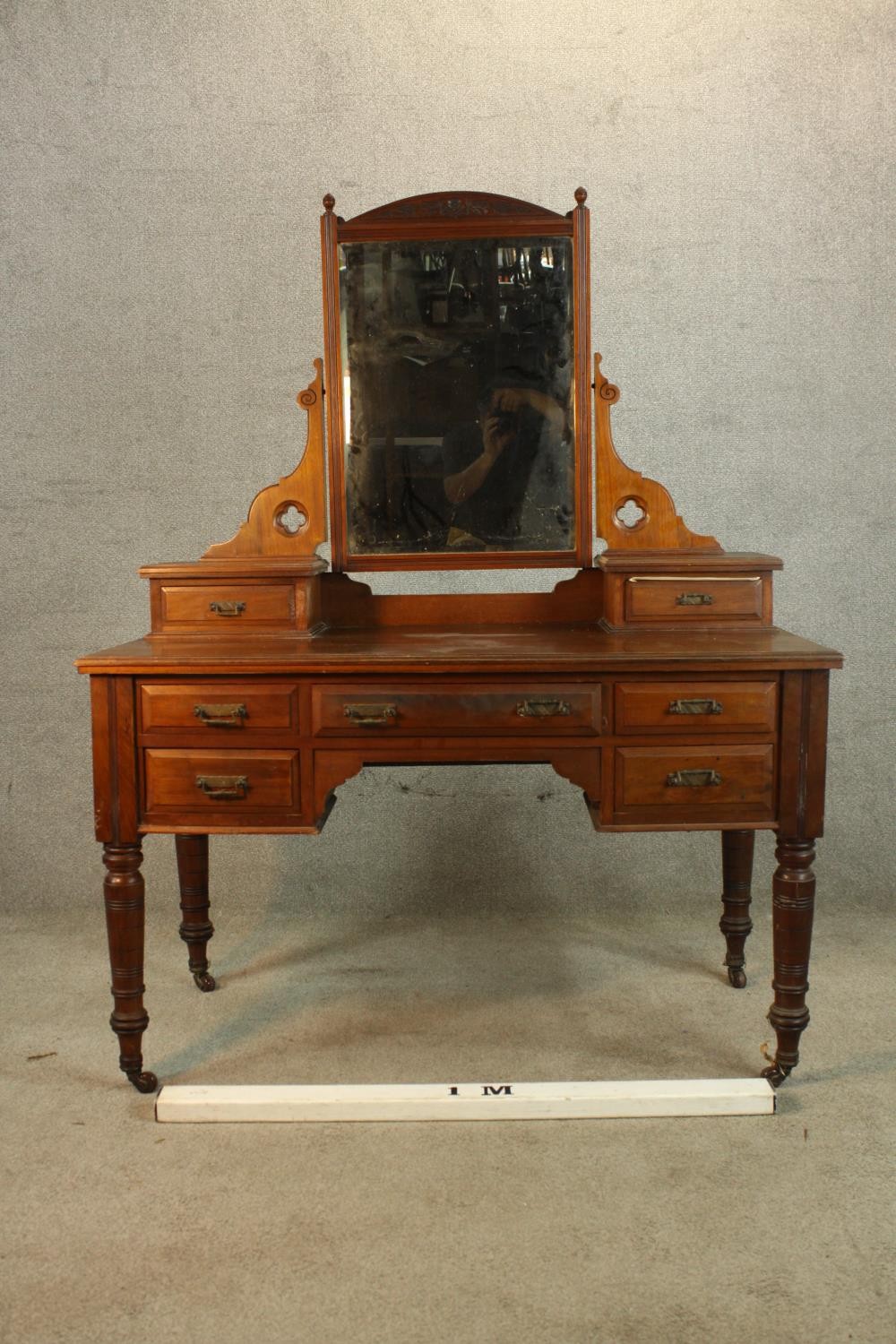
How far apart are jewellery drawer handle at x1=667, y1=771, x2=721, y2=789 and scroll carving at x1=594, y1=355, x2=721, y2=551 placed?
1.99ft

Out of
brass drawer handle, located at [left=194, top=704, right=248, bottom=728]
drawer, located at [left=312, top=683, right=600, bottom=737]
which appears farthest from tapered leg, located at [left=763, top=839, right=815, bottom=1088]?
brass drawer handle, located at [left=194, top=704, right=248, bottom=728]

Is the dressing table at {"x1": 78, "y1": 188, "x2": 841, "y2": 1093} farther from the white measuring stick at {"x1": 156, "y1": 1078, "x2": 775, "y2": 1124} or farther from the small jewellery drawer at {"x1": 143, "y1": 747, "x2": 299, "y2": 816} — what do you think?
the white measuring stick at {"x1": 156, "y1": 1078, "x2": 775, "y2": 1124}

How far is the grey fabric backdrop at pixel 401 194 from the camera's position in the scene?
12.0ft

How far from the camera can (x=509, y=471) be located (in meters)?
3.07

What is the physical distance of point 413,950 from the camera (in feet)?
12.0

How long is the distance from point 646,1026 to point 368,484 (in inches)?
60.7

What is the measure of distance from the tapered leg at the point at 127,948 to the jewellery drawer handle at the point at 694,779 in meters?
1.20

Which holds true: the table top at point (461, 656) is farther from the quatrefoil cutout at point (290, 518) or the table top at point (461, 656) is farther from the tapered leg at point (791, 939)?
the tapered leg at point (791, 939)

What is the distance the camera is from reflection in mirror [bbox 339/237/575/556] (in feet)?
9.97

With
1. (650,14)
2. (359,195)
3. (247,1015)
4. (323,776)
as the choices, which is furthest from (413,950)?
(650,14)

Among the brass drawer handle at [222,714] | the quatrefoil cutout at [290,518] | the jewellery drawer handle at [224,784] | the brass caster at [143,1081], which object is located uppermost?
the quatrefoil cutout at [290,518]

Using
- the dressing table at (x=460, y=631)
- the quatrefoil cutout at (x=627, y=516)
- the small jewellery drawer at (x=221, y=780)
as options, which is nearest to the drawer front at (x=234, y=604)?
the dressing table at (x=460, y=631)

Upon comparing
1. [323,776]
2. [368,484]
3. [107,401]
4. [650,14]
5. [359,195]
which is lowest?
[323,776]

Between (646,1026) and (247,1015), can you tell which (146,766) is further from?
(646,1026)
